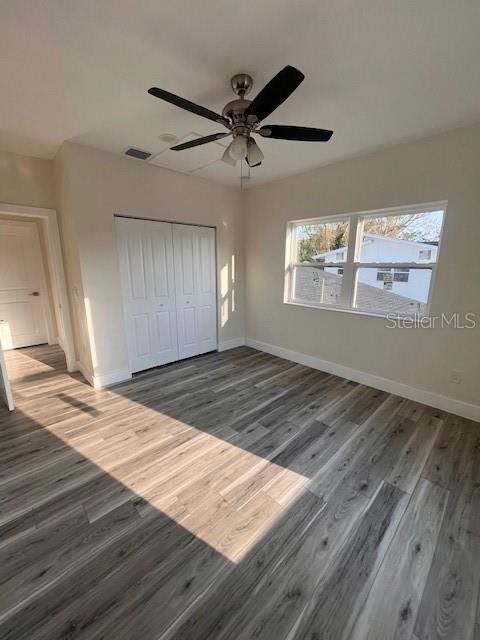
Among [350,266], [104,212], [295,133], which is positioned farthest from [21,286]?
[350,266]

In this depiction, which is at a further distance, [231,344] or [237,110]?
[231,344]

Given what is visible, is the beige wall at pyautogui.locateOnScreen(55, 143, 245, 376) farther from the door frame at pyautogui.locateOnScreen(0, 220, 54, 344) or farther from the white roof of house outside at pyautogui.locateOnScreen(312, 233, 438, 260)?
the white roof of house outside at pyautogui.locateOnScreen(312, 233, 438, 260)

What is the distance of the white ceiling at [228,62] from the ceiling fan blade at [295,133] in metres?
0.35

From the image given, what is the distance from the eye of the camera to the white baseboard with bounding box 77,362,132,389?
130 inches

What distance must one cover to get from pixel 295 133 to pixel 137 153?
204 cm

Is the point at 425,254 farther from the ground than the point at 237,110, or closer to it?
closer to it

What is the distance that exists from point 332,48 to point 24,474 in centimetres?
357

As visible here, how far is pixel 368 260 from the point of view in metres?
3.22

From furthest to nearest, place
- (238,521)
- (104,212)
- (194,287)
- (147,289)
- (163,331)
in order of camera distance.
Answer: (194,287) < (163,331) < (147,289) < (104,212) < (238,521)

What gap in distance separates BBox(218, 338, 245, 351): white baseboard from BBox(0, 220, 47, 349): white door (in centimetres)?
341

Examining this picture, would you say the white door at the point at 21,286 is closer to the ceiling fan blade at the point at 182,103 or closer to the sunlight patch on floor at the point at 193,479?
the sunlight patch on floor at the point at 193,479

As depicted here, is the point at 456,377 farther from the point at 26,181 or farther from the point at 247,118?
the point at 26,181

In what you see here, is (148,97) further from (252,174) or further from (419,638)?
(419,638)

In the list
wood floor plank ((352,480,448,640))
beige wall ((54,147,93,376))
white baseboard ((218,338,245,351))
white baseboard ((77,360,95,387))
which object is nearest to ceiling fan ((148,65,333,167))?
beige wall ((54,147,93,376))
